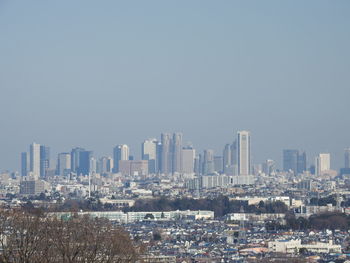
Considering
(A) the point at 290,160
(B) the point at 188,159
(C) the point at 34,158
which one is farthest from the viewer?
(A) the point at 290,160

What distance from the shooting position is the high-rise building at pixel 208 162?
14400 cm

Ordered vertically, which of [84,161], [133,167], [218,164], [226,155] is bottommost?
[133,167]

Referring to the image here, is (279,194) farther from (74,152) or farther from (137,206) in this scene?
(74,152)

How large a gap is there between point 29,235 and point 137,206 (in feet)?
194

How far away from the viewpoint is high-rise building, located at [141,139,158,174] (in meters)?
149

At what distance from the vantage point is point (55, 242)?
829 inches

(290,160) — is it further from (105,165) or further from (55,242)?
(55,242)

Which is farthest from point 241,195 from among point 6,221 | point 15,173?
point 6,221

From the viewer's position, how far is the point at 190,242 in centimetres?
5222

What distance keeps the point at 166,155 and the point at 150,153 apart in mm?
5598

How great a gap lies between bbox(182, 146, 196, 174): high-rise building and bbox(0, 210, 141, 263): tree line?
12144 centimetres

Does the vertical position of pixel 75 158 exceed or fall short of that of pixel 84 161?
it exceeds it

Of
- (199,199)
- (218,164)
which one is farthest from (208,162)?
(199,199)

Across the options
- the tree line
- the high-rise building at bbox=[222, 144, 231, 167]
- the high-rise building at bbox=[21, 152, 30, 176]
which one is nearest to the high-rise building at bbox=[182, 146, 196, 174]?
the high-rise building at bbox=[222, 144, 231, 167]
